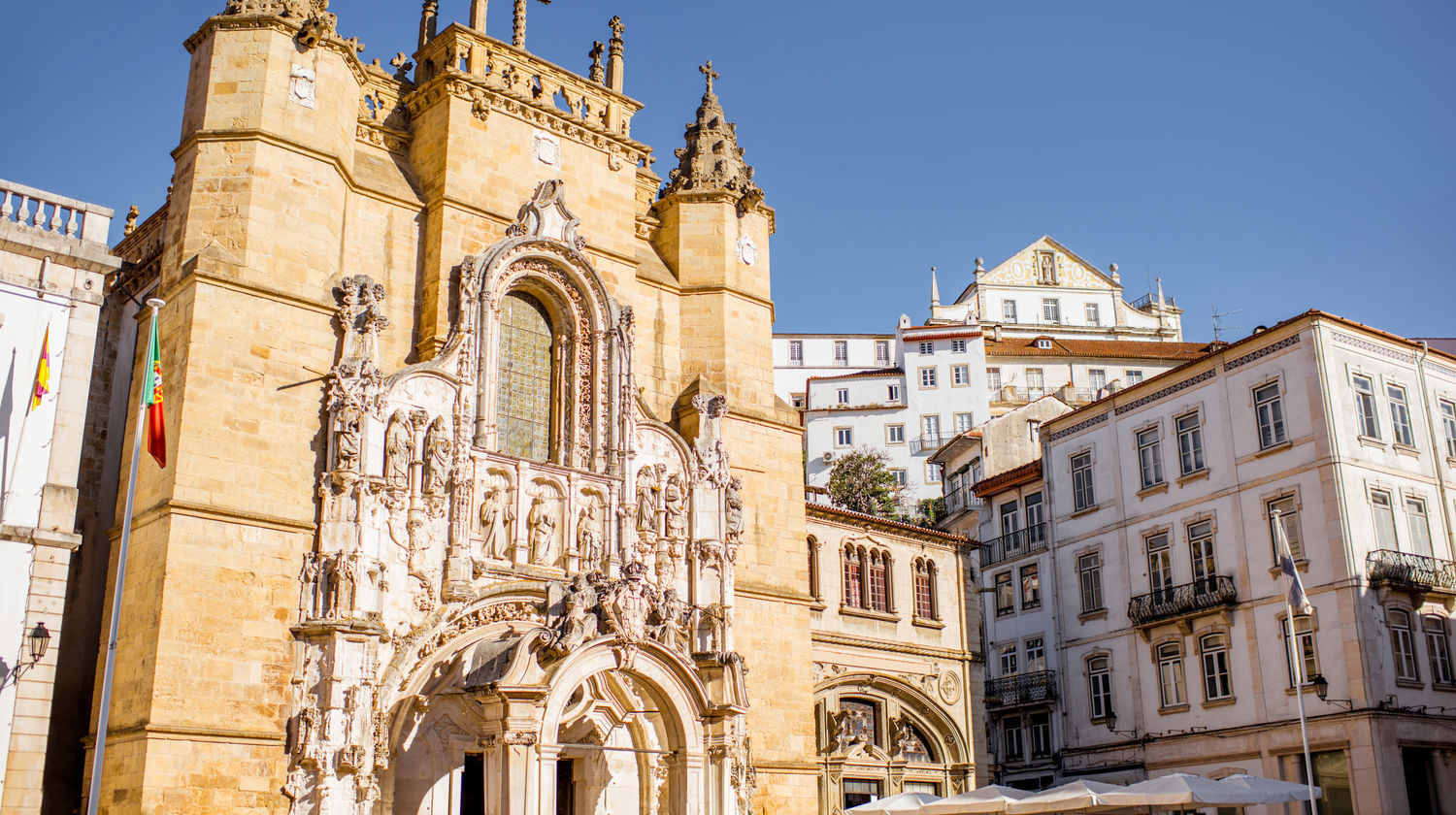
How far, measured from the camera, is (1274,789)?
2444cm

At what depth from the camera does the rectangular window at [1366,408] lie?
3141 cm

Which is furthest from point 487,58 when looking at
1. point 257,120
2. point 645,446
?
point 645,446

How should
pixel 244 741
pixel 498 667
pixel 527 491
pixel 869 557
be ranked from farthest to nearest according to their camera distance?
pixel 869 557, pixel 527 491, pixel 498 667, pixel 244 741

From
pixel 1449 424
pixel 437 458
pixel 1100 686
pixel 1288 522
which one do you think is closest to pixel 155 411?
pixel 437 458

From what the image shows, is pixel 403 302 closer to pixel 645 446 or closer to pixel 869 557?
pixel 645 446

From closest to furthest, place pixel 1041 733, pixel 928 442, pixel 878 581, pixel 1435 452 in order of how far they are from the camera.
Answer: pixel 1435 452 < pixel 878 581 < pixel 1041 733 < pixel 928 442

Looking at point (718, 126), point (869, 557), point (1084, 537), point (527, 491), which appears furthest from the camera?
point (1084, 537)

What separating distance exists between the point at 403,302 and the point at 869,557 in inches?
572

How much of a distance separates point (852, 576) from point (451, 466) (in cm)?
1339

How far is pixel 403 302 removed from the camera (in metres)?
23.6

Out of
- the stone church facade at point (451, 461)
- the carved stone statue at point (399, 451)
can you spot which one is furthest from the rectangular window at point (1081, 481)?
the carved stone statue at point (399, 451)

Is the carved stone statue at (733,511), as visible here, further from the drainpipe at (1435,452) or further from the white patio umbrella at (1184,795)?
the drainpipe at (1435,452)

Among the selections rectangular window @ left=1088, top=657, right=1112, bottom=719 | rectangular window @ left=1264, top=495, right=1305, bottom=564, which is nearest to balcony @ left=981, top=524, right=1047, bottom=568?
rectangular window @ left=1088, top=657, right=1112, bottom=719

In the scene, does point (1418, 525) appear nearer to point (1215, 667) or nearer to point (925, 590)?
A: point (1215, 667)
